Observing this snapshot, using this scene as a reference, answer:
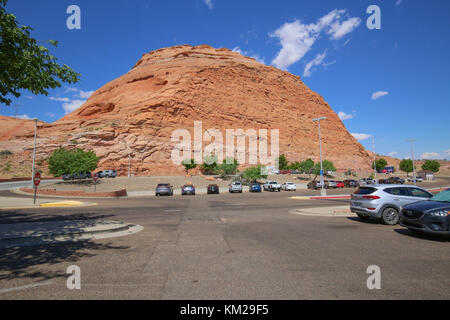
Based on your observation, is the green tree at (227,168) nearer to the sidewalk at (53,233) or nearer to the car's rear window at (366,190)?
the car's rear window at (366,190)

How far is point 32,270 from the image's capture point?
15.6 ft

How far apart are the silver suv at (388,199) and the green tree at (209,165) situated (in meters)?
60.7

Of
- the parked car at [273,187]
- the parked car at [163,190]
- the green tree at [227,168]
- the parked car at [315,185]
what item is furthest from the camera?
the green tree at [227,168]

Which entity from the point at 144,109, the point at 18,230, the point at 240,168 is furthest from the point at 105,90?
the point at 18,230

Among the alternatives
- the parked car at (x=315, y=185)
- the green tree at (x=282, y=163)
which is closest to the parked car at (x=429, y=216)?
the parked car at (x=315, y=185)

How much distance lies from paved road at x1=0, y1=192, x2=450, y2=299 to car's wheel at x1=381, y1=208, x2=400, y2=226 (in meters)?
1.79

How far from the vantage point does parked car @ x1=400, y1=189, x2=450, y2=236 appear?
264 inches

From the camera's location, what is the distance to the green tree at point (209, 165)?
7131 cm

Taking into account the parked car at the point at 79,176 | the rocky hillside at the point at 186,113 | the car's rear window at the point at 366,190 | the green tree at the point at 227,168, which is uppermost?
the rocky hillside at the point at 186,113

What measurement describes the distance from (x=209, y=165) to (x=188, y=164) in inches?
239

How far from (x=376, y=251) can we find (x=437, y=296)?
8.19 feet

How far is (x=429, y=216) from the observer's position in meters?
6.93

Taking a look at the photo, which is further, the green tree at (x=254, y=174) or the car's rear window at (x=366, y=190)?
the green tree at (x=254, y=174)

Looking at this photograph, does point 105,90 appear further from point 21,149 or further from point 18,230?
point 18,230
